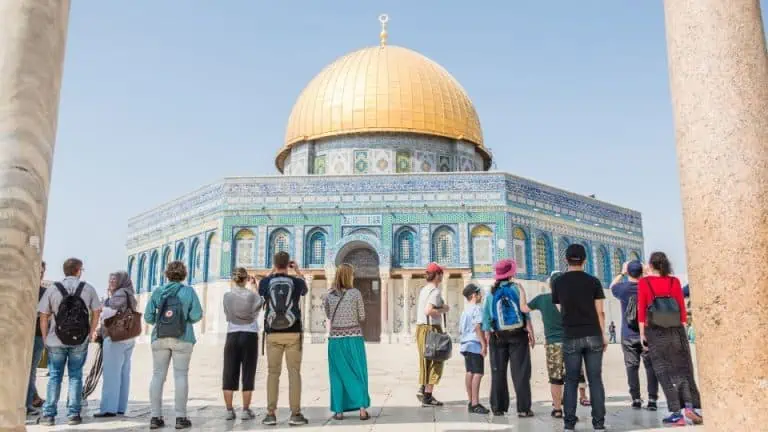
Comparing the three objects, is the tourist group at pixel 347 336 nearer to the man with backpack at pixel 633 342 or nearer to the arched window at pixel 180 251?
the man with backpack at pixel 633 342

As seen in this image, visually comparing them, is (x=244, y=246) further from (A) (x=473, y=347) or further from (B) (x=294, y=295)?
(B) (x=294, y=295)

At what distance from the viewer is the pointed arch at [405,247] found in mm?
22406

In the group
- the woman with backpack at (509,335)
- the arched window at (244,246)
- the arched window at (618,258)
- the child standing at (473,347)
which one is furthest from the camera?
the arched window at (618,258)

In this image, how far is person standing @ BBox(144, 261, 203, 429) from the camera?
4.95 m

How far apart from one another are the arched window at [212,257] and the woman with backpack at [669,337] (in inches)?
787

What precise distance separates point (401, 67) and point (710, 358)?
24.6m

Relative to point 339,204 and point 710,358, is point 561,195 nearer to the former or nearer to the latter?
point 339,204

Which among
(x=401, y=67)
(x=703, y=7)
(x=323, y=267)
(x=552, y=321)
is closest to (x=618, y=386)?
(x=552, y=321)

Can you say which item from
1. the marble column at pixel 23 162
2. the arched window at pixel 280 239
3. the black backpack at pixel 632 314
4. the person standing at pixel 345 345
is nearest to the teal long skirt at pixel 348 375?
the person standing at pixel 345 345

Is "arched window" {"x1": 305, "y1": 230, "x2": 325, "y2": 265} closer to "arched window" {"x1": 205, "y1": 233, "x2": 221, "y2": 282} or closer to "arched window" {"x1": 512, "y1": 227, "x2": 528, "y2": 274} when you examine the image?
"arched window" {"x1": 205, "y1": 233, "x2": 221, "y2": 282}

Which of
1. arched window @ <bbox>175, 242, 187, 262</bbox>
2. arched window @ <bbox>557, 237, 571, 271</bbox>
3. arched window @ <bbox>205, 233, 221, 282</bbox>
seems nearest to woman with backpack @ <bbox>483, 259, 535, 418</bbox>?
arched window @ <bbox>205, 233, 221, 282</bbox>

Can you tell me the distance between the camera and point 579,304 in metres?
4.62

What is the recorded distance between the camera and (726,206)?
2.76m

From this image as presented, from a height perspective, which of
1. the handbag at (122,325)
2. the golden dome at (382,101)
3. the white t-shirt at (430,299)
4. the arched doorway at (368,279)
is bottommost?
the handbag at (122,325)
